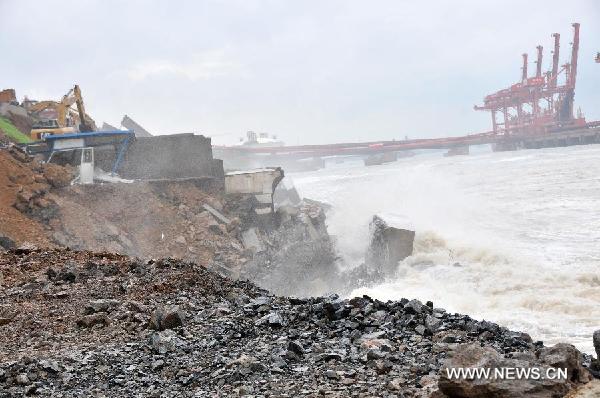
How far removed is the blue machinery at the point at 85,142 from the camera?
2098 cm

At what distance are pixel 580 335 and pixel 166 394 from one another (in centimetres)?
792

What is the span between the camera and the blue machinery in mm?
20984

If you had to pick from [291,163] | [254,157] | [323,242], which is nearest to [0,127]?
[323,242]

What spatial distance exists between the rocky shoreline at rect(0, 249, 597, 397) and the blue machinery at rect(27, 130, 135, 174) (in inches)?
542

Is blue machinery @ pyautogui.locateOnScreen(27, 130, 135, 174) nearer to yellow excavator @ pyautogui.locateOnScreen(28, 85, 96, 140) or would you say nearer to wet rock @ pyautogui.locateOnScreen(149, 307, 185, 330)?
yellow excavator @ pyautogui.locateOnScreen(28, 85, 96, 140)

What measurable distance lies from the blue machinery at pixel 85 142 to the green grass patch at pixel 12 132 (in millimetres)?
6023

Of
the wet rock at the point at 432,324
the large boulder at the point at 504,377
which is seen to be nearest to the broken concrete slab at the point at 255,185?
the wet rock at the point at 432,324

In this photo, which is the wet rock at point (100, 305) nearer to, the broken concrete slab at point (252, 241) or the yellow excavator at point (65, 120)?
the broken concrete slab at point (252, 241)

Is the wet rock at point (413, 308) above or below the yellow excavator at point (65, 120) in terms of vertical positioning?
below

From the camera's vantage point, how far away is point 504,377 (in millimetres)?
3492

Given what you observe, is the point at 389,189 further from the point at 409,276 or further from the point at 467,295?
the point at 467,295

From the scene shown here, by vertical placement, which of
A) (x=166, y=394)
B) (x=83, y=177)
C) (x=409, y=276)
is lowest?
(x=409, y=276)

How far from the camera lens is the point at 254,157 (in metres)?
78.5

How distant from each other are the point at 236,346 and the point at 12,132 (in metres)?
26.7
